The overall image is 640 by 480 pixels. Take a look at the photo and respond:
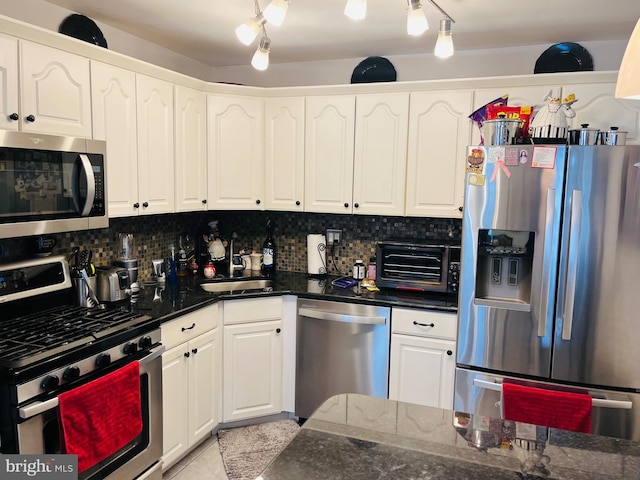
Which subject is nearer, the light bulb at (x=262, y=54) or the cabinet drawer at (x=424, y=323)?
the light bulb at (x=262, y=54)

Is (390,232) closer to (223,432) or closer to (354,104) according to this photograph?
(354,104)

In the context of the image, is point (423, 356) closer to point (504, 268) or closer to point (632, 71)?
point (504, 268)

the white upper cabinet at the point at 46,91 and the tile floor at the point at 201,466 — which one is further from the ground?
the white upper cabinet at the point at 46,91

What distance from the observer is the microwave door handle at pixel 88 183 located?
2.15 m

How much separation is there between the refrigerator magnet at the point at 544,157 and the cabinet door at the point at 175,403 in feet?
6.59

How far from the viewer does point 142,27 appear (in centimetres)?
285

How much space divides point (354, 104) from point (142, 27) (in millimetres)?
1372

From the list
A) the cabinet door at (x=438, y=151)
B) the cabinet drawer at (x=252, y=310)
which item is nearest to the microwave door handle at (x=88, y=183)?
the cabinet drawer at (x=252, y=310)

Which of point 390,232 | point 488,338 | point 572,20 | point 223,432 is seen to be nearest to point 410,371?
point 488,338

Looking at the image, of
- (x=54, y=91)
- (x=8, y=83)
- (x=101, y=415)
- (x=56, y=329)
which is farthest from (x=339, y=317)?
(x=8, y=83)

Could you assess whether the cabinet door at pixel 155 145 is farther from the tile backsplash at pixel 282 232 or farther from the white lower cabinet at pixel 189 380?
the white lower cabinet at pixel 189 380

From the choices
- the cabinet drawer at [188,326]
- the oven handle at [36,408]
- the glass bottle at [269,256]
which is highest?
the glass bottle at [269,256]

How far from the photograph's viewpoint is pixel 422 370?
2.76 metres

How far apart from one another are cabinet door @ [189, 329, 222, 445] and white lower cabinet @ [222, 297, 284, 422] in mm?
74
